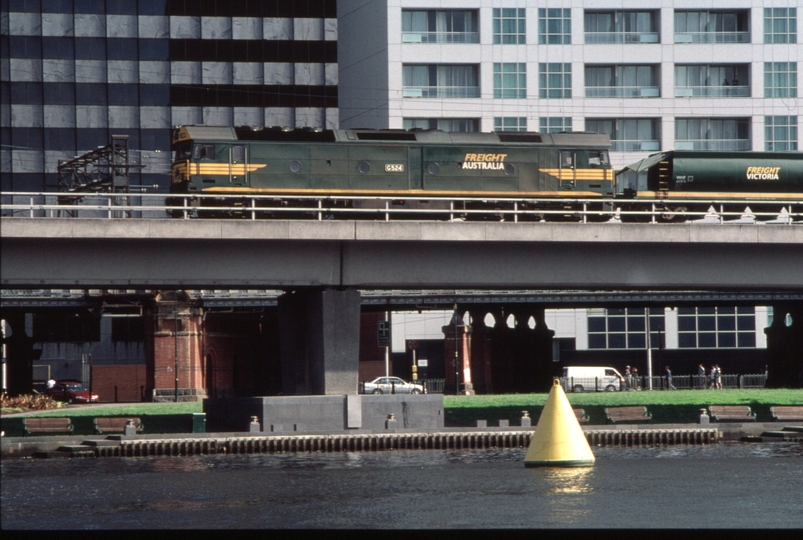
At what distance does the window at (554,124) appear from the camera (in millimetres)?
97188

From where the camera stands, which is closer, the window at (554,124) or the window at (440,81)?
the window at (554,124)

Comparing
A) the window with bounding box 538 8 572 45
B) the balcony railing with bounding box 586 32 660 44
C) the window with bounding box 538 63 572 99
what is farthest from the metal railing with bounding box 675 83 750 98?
the window with bounding box 538 8 572 45

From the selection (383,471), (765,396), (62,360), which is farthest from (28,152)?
(383,471)

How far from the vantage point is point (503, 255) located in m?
44.9

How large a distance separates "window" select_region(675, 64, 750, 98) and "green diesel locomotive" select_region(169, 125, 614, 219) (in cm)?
4620

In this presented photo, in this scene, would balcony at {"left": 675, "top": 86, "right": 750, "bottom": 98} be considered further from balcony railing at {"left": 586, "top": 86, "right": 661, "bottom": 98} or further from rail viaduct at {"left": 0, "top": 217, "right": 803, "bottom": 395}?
rail viaduct at {"left": 0, "top": 217, "right": 803, "bottom": 395}

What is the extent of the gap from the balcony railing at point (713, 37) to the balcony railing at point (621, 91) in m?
4.74

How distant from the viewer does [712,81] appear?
9944cm

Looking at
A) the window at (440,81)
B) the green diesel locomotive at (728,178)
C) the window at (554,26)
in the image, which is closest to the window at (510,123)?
the window at (440,81)

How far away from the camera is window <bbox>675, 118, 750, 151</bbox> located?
99.2m

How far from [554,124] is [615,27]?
374 inches

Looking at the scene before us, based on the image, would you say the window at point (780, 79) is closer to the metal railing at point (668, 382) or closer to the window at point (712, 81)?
the window at point (712, 81)

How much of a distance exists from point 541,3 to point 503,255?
56184 mm

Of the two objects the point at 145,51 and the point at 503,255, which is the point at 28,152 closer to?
the point at 145,51
